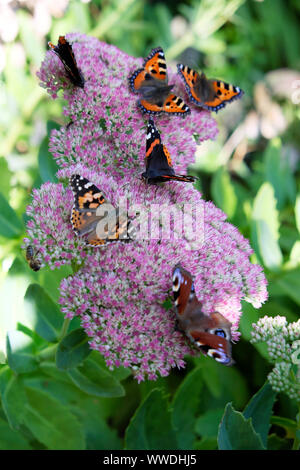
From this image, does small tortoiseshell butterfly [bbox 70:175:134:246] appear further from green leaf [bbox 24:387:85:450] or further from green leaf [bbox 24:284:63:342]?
green leaf [bbox 24:387:85:450]

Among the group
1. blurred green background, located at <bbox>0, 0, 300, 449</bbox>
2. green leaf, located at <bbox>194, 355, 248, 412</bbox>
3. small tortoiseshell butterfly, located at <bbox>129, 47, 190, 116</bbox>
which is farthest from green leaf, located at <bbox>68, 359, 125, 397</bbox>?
small tortoiseshell butterfly, located at <bbox>129, 47, 190, 116</bbox>

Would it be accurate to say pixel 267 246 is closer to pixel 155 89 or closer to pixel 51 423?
pixel 155 89

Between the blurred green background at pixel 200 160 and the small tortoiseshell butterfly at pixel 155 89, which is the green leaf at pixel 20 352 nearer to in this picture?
the blurred green background at pixel 200 160

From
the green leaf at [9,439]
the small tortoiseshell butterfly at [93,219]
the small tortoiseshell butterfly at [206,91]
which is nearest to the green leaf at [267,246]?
the small tortoiseshell butterfly at [206,91]

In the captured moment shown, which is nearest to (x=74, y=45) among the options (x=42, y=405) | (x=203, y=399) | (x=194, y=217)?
(x=194, y=217)

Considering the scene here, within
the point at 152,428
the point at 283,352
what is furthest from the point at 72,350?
the point at 283,352

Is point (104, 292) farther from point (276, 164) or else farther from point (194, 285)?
point (276, 164)
